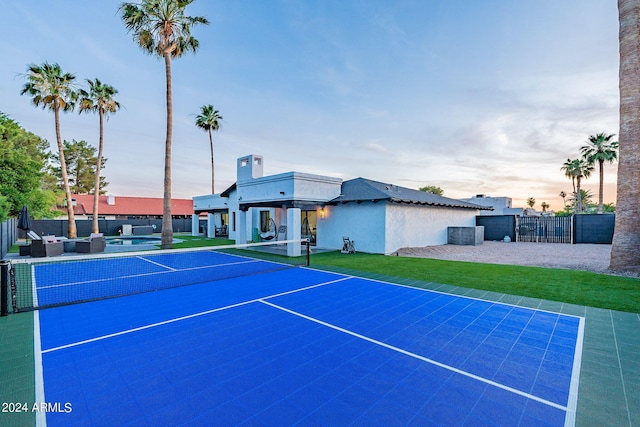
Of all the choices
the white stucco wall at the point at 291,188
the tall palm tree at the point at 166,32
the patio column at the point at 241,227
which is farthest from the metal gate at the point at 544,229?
the tall palm tree at the point at 166,32

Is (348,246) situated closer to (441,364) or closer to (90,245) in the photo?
(441,364)

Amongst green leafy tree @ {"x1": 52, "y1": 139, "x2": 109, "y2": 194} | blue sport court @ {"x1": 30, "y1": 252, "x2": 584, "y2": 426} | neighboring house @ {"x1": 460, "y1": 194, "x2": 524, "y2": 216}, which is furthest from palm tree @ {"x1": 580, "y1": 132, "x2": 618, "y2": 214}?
green leafy tree @ {"x1": 52, "y1": 139, "x2": 109, "y2": 194}

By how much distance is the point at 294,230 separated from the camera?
15.7 metres

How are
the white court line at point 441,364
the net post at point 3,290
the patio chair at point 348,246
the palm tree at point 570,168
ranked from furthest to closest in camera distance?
the palm tree at point 570,168 → the patio chair at point 348,246 → the net post at point 3,290 → the white court line at point 441,364

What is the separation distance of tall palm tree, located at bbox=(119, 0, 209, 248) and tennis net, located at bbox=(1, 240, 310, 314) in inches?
231

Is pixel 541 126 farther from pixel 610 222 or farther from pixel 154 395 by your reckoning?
pixel 154 395

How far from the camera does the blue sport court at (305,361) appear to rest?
116 inches

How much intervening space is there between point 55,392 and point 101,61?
767 inches

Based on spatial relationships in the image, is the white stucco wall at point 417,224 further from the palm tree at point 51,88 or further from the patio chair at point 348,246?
the palm tree at point 51,88

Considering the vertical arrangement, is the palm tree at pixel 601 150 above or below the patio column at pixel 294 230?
above

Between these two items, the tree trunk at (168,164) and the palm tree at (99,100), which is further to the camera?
the palm tree at (99,100)

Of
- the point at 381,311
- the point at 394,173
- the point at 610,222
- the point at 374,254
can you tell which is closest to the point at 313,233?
the point at 374,254

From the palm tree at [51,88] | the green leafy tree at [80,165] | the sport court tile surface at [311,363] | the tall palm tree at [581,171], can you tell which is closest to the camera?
the sport court tile surface at [311,363]

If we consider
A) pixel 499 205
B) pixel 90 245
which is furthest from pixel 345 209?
pixel 499 205
